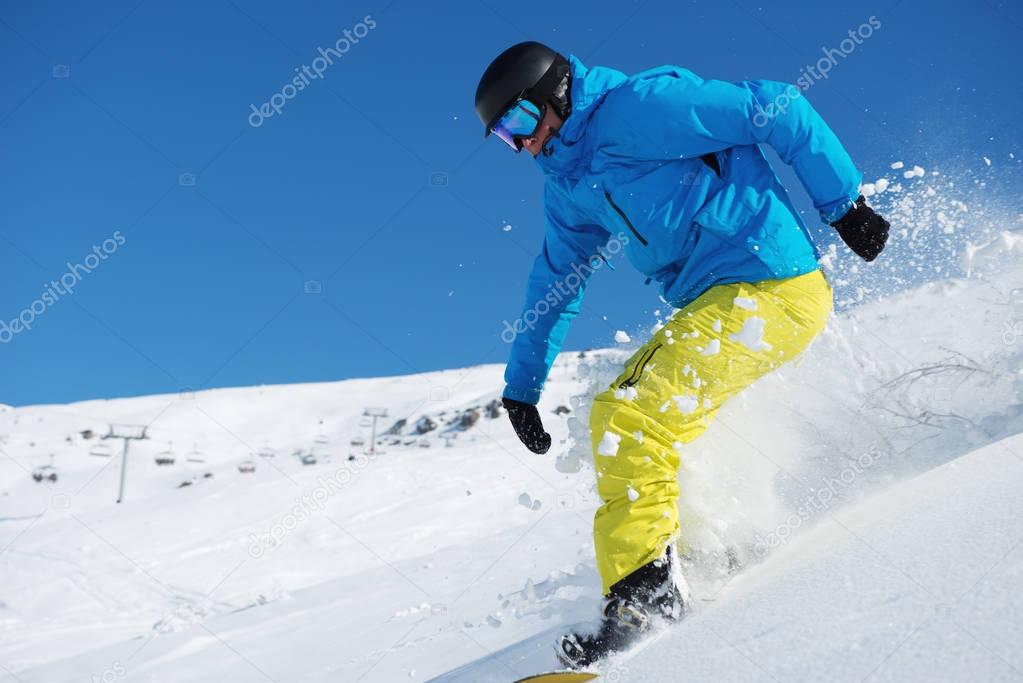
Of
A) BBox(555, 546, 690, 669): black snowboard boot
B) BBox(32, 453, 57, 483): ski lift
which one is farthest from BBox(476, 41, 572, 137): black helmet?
BBox(32, 453, 57, 483): ski lift

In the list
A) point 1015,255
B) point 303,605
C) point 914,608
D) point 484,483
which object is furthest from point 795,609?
point 484,483

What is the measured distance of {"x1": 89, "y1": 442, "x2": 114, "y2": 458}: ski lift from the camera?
41.1 metres

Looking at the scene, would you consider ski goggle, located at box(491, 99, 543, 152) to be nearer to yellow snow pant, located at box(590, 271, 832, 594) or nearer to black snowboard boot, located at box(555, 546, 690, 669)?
yellow snow pant, located at box(590, 271, 832, 594)

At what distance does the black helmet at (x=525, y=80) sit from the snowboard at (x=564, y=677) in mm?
1829

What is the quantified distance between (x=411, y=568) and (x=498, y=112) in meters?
4.66

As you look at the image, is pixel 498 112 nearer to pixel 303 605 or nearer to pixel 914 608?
pixel 914 608

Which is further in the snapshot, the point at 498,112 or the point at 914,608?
the point at 498,112

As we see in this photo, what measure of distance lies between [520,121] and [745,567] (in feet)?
5.60

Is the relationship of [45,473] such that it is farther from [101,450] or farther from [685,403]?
[685,403]

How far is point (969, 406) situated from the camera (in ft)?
10.4

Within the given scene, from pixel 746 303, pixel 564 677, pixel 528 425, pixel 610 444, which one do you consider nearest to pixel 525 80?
pixel 746 303

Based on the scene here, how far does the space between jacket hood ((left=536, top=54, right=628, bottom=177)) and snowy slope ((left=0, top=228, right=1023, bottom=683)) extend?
906 mm

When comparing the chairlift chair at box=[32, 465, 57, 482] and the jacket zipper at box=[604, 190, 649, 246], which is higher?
the jacket zipper at box=[604, 190, 649, 246]

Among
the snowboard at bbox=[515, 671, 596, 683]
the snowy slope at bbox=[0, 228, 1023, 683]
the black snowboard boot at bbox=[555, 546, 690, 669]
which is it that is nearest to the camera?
the snowy slope at bbox=[0, 228, 1023, 683]
